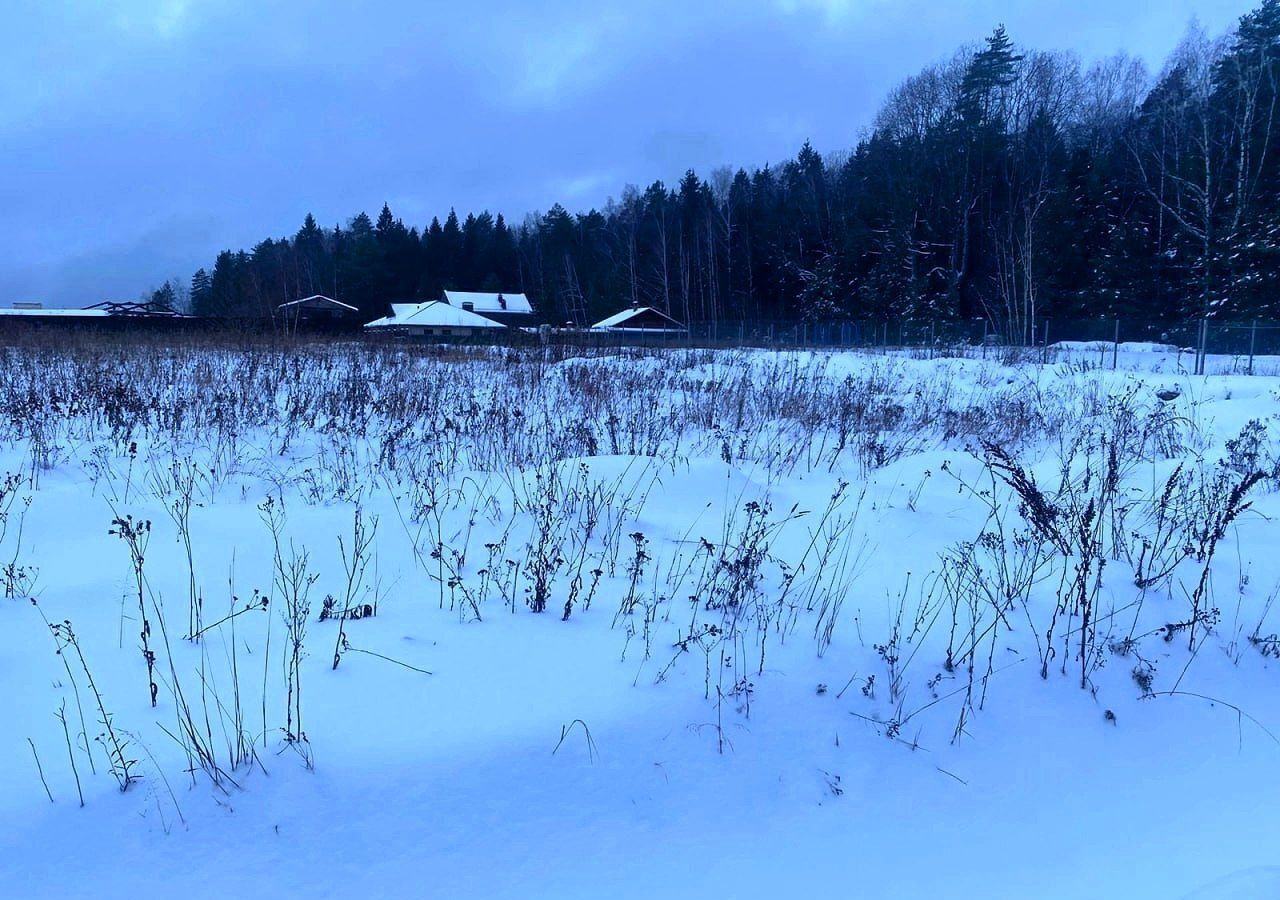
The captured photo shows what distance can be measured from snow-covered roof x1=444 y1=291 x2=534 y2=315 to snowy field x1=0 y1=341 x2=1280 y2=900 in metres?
51.9

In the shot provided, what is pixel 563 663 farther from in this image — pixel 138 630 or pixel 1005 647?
pixel 1005 647

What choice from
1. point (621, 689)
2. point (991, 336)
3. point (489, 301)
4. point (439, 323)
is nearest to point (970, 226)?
point (991, 336)

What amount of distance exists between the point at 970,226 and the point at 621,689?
42108mm

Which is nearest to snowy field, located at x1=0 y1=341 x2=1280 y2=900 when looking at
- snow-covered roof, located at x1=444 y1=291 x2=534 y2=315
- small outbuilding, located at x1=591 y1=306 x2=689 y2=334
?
small outbuilding, located at x1=591 y1=306 x2=689 y2=334

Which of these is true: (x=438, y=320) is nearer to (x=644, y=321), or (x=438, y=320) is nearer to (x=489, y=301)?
(x=644, y=321)

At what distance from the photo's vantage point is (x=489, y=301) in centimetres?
5656

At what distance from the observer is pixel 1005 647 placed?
3078mm

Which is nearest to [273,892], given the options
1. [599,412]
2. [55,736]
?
[55,736]

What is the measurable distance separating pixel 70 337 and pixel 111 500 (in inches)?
495

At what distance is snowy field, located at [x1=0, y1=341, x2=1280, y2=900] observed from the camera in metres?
2.05

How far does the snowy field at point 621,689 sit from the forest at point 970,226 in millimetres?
12789

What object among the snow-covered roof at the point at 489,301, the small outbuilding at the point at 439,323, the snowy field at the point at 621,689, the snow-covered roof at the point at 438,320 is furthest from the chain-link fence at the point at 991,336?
the snow-covered roof at the point at 489,301

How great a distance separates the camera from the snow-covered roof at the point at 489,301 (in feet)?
181

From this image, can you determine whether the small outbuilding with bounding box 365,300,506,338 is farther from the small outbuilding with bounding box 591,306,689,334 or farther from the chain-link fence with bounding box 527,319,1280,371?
the chain-link fence with bounding box 527,319,1280,371
